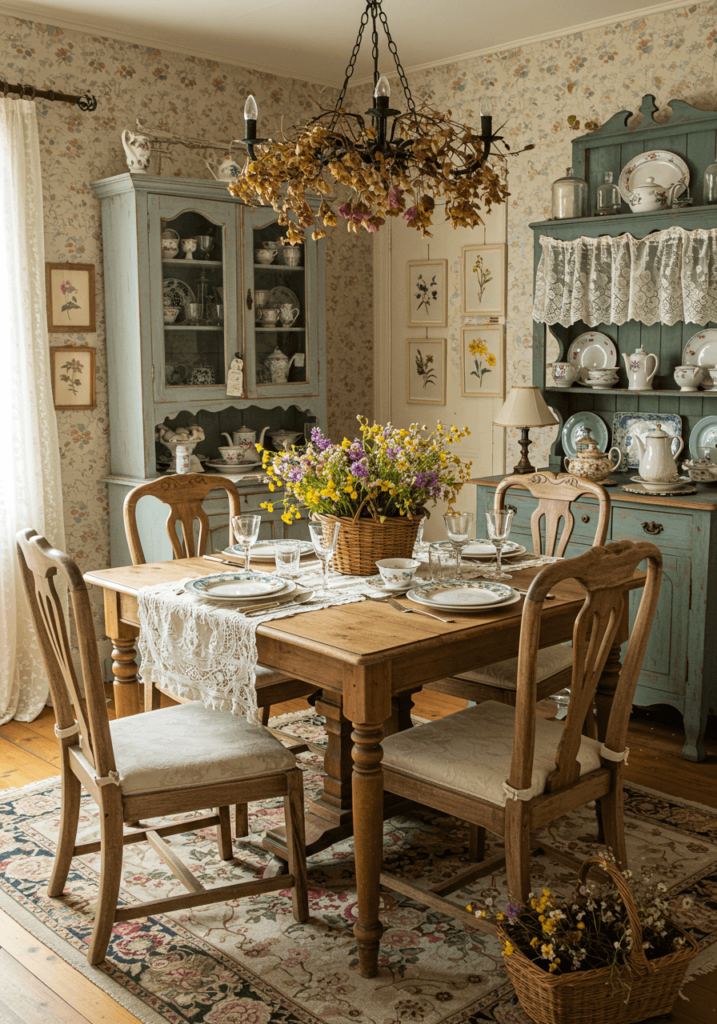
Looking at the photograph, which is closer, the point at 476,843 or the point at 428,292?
the point at 476,843

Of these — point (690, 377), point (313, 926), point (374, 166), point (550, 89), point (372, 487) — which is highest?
point (550, 89)

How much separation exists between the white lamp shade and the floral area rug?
4.64 ft

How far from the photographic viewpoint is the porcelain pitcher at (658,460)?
3486 mm

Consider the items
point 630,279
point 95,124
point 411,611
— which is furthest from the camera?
point 95,124

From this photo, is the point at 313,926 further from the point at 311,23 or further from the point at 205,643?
the point at 311,23

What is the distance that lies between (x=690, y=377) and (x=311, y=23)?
202cm

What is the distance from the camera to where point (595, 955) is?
73.0 inches

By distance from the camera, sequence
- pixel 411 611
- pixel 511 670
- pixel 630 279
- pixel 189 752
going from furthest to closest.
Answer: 1. pixel 630 279
2. pixel 511 670
3. pixel 411 611
4. pixel 189 752

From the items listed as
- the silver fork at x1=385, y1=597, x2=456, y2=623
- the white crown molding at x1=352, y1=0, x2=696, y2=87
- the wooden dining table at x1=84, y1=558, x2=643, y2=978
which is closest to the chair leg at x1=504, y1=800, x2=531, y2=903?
the wooden dining table at x1=84, y1=558, x2=643, y2=978

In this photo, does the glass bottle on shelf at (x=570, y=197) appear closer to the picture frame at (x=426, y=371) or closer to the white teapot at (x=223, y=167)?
the picture frame at (x=426, y=371)

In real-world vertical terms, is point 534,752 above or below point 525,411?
below

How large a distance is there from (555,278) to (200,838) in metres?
2.48

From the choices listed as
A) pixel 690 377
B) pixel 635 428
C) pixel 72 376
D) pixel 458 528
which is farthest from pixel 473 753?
pixel 72 376

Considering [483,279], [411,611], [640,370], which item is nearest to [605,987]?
[411,611]
